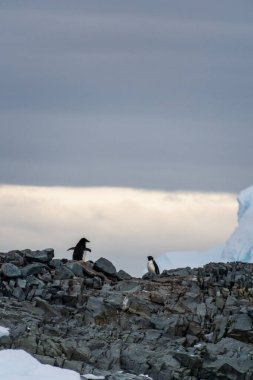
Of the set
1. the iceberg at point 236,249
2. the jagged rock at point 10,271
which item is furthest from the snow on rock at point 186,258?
the jagged rock at point 10,271

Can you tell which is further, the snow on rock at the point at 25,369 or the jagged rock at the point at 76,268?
the jagged rock at the point at 76,268

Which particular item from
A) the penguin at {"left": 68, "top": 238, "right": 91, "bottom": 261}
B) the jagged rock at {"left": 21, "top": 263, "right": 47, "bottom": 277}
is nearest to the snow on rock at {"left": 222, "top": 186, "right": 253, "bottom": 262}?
the penguin at {"left": 68, "top": 238, "right": 91, "bottom": 261}

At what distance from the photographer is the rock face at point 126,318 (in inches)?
1326

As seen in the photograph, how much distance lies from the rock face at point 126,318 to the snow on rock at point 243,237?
52.0 meters

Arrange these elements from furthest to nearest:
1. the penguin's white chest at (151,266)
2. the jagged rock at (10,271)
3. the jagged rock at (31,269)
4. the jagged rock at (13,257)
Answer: the penguin's white chest at (151,266)
the jagged rock at (13,257)
the jagged rock at (31,269)
the jagged rock at (10,271)

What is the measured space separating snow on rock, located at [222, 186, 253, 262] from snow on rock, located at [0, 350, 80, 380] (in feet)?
207

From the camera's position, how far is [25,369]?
31703mm

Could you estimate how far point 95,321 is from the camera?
38219 mm

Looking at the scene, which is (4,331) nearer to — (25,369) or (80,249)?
(25,369)

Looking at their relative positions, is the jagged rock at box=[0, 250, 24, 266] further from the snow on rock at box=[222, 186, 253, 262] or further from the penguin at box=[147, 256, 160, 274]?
the snow on rock at box=[222, 186, 253, 262]

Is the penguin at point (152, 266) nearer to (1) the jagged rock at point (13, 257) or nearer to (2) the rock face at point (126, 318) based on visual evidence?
(2) the rock face at point (126, 318)

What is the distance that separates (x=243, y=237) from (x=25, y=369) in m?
78.7

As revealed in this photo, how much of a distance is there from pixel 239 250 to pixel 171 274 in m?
58.6

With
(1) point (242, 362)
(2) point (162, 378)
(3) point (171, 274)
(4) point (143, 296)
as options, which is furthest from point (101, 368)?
(3) point (171, 274)
